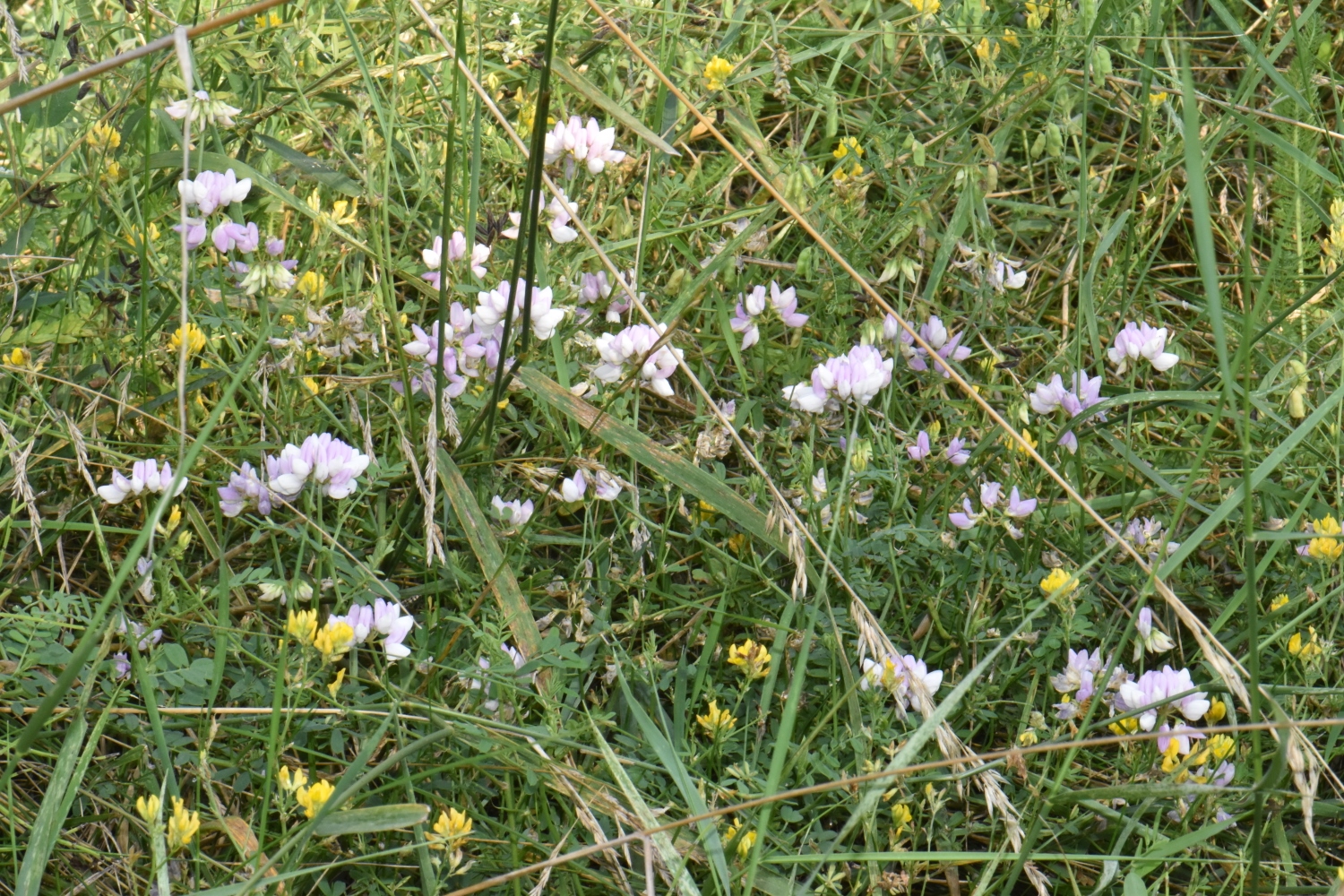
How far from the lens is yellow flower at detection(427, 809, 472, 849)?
156 centimetres

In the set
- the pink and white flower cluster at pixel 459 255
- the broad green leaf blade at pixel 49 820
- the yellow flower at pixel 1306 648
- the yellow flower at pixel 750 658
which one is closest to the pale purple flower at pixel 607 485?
the yellow flower at pixel 750 658

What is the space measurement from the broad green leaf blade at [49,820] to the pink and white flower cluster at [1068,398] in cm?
144

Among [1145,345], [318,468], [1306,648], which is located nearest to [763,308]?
[1145,345]

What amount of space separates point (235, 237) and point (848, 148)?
119 centimetres

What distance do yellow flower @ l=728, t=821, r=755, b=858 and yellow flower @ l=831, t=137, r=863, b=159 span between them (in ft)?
4.48

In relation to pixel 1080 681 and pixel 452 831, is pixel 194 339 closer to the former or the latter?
pixel 452 831

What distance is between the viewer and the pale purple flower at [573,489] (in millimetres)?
1927

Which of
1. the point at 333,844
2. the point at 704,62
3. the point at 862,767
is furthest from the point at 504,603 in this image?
the point at 704,62

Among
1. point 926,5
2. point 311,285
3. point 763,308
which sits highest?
point 926,5

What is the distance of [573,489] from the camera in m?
1.93

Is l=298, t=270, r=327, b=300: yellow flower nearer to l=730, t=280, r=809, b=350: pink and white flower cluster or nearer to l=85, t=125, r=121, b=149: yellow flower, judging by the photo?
l=85, t=125, r=121, b=149: yellow flower

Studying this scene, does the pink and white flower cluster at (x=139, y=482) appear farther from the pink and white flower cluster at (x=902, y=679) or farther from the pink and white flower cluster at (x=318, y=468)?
the pink and white flower cluster at (x=902, y=679)

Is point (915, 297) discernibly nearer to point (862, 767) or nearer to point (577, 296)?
point (577, 296)

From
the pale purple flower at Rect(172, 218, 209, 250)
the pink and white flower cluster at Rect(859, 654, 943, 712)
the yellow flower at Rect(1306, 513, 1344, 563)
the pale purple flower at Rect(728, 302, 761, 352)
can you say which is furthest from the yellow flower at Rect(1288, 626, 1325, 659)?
the pale purple flower at Rect(172, 218, 209, 250)
